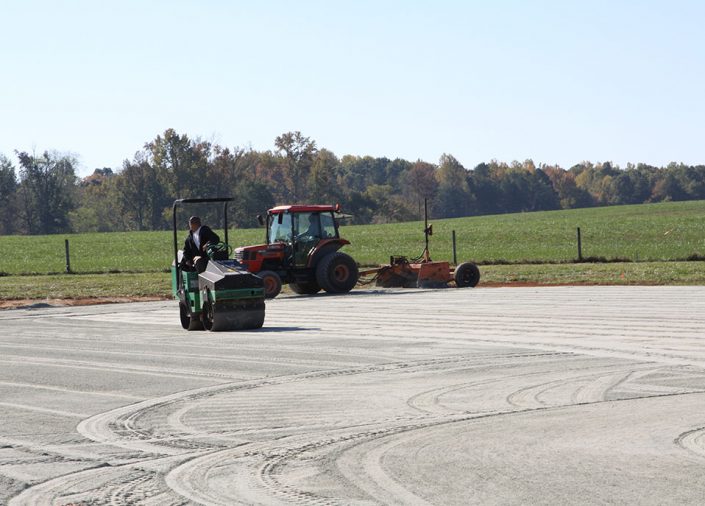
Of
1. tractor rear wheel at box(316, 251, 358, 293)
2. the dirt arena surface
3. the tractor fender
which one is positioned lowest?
the dirt arena surface

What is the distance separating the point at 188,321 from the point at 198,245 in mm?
1356

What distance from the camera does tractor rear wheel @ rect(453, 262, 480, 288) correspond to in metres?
28.0

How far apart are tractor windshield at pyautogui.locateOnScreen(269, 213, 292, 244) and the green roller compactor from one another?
9.12 meters

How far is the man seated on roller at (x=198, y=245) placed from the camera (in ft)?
58.6

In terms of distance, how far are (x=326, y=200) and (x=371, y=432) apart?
4263 inches

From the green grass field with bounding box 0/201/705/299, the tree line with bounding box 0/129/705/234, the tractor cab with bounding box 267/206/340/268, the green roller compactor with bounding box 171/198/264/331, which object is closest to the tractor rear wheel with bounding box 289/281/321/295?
the tractor cab with bounding box 267/206/340/268

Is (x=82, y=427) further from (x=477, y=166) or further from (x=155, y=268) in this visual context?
(x=477, y=166)

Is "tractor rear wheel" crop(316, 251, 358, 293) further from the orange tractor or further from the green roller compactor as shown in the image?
the green roller compactor

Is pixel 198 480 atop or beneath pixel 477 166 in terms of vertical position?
beneath

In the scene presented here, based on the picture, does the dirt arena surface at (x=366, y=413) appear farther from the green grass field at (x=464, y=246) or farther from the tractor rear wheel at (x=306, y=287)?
the green grass field at (x=464, y=246)

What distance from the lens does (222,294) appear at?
17.3m

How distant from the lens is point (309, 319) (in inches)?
778

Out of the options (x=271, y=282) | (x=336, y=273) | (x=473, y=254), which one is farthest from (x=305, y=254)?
(x=473, y=254)

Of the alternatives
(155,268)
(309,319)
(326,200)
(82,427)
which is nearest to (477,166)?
(326,200)
